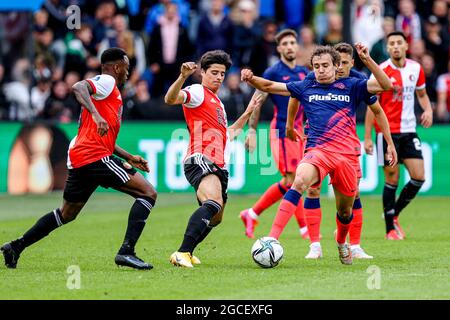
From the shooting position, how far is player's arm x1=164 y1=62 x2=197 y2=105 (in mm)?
10016

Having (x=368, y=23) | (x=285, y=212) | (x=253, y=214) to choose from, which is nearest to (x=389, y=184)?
(x=253, y=214)

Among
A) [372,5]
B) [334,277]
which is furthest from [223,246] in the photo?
[372,5]

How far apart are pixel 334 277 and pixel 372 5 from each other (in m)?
12.2

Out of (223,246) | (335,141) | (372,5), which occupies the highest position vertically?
(372,5)

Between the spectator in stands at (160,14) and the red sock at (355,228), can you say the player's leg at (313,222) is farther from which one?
the spectator in stands at (160,14)

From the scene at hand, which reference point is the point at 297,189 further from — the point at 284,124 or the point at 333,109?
the point at 284,124

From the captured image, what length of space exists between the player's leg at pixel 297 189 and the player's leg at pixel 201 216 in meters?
0.59

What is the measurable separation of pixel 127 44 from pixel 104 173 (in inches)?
494

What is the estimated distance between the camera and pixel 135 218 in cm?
1049

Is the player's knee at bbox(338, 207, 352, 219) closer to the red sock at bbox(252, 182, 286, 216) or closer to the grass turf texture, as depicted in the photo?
the grass turf texture

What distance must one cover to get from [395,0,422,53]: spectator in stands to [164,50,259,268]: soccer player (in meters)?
11.2

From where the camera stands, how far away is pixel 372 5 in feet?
69.6
